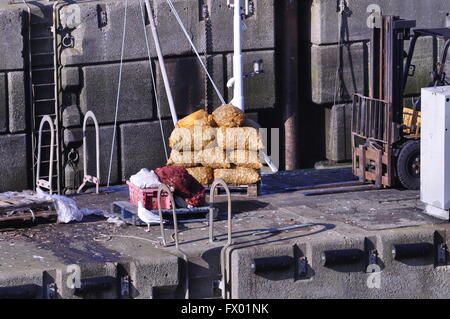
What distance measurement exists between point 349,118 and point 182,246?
22.8 ft

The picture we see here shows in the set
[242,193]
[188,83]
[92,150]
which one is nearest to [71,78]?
[92,150]

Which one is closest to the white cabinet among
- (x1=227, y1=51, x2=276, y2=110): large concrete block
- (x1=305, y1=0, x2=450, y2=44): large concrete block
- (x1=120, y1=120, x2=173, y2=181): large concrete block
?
(x1=227, y1=51, x2=276, y2=110): large concrete block

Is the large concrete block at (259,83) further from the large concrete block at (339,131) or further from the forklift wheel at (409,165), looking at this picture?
the forklift wheel at (409,165)

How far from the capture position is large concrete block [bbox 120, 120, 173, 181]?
19.3m

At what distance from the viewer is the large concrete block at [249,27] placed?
63.8ft

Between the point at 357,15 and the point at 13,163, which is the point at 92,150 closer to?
the point at 13,163

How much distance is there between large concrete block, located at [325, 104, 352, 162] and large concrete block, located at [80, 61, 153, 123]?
109 inches

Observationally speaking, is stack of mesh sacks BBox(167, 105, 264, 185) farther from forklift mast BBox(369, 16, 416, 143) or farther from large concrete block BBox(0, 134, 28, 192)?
large concrete block BBox(0, 134, 28, 192)

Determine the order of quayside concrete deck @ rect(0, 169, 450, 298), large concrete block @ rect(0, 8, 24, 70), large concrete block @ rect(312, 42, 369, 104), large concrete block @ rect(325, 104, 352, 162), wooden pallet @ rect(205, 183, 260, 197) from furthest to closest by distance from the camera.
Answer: large concrete block @ rect(325, 104, 352, 162)
large concrete block @ rect(312, 42, 369, 104)
large concrete block @ rect(0, 8, 24, 70)
wooden pallet @ rect(205, 183, 260, 197)
quayside concrete deck @ rect(0, 169, 450, 298)

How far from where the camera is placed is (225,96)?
65.0 feet

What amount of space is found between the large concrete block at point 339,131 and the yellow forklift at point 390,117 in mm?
3220

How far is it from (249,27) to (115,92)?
2.12 m

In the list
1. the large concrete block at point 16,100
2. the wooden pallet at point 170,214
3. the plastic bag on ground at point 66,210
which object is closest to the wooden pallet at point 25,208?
the plastic bag on ground at point 66,210
